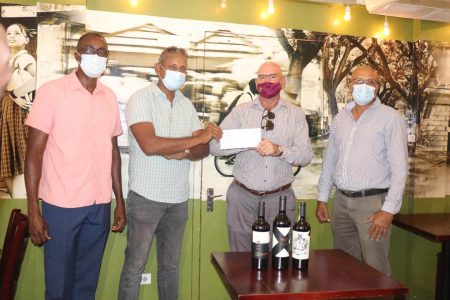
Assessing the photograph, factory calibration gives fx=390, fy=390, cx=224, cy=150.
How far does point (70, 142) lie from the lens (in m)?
2.42

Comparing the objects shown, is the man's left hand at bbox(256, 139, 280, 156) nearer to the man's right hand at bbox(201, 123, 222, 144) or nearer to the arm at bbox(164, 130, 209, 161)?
the man's right hand at bbox(201, 123, 222, 144)

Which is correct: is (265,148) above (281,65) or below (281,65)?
below

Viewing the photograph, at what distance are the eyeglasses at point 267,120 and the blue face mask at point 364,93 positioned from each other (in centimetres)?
64

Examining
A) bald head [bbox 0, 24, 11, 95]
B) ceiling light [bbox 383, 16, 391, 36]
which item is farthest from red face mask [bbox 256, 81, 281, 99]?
bald head [bbox 0, 24, 11, 95]

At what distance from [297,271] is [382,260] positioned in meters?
1.16

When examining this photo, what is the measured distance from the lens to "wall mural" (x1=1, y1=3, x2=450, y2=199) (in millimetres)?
3061

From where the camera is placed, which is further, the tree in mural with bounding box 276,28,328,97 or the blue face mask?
the tree in mural with bounding box 276,28,328,97

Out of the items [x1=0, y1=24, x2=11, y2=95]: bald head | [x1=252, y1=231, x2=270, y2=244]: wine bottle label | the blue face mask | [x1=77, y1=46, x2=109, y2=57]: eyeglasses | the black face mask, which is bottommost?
[x1=252, y1=231, x2=270, y2=244]: wine bottle label

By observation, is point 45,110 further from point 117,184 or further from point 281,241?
point 281,241

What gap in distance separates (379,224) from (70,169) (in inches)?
81.8

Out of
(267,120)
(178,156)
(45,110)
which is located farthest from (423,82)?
(45,110)

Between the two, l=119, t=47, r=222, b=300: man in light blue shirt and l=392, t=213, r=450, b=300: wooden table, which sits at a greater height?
l=119, t=47, r=222, b=300: man in light blue shirt

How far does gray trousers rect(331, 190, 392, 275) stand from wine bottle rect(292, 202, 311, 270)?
42.3 inches

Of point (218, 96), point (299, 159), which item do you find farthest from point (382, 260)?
point (218, 96)
